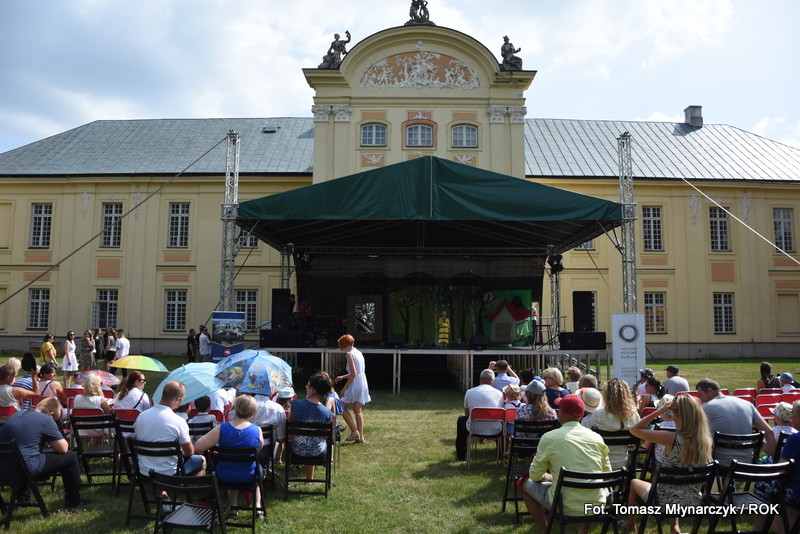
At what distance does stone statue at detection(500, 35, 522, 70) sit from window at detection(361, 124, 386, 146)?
4397 mm

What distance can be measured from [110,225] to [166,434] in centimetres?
2093

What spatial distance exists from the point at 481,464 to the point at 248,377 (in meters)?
2.77

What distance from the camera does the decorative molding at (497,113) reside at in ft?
65.8

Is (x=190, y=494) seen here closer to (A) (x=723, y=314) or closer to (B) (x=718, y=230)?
(A) (x=723, y=314)

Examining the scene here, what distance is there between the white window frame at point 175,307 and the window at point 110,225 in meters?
2.75

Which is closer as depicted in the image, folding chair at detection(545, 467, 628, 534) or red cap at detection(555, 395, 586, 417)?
folding chair at detection(545, 467, 628, 534)

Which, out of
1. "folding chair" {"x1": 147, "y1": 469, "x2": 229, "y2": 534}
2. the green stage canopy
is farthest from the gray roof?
"folding chair" {"x1": 147, "y1": 469, "x2": 229, "y2": 534}

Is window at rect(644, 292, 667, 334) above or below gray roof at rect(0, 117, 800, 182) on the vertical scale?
below

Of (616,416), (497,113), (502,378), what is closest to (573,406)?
(616,416)

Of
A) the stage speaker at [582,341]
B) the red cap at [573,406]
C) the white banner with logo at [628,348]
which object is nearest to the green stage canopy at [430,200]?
the white banner with logo at [628,348]

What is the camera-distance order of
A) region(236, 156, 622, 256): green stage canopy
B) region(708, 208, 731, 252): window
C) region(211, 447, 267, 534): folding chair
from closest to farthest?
region(211, 447, 267, 534): folding chair < region(236, 156, 622, 256): green stage canopy < region(708, 208, 731, 252): window

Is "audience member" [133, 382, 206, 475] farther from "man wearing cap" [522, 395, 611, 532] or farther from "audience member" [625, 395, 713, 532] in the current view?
"audience member" [625, 395, 713, 532]

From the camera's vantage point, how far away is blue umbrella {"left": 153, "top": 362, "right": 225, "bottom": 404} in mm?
6230

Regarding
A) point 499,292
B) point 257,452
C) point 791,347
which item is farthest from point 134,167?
point 791,347
